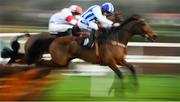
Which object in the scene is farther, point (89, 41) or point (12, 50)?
point (12, 50)

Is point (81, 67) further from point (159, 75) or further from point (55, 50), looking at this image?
point (159, 75)

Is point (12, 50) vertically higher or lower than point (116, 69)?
higher

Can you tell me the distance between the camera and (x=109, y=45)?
9.64 m

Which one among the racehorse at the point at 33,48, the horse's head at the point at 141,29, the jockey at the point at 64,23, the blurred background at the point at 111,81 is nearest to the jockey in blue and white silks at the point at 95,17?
the jockey at the point at 64,23

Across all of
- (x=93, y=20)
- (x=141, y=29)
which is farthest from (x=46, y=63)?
(x=141, y=29)

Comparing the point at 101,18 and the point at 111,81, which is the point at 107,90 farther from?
the point at 101,18

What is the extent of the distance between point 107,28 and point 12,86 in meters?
3.39

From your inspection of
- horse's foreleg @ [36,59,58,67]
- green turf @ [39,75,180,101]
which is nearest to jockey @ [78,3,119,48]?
horse's foreleg @ [36,59,58,67]

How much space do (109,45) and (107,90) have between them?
115cm

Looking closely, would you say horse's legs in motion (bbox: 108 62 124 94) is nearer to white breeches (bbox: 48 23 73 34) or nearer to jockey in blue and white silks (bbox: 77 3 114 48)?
jockey in blue and white silks (bbox: 77 3 114 48)

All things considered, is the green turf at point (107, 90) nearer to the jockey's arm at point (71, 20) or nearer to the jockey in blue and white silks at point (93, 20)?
the jockey in blue and white silks at point (93, 20)

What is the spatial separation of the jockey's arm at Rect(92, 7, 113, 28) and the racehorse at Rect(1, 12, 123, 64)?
51cm

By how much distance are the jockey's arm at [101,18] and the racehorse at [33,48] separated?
515mm

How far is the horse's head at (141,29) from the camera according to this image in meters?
9.66
